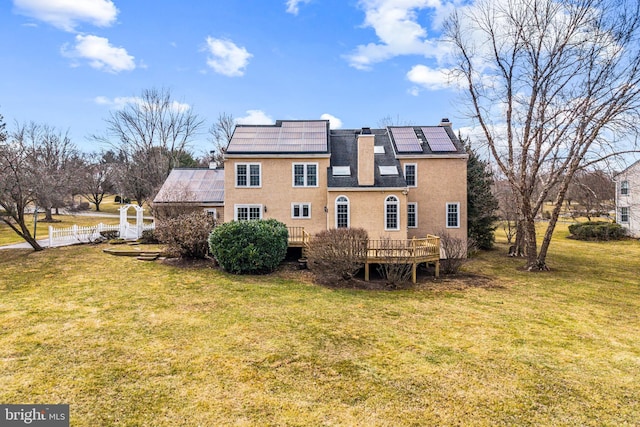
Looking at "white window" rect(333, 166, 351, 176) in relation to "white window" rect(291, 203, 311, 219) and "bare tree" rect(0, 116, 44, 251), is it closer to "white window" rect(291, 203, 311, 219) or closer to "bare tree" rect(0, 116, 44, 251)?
"white window" rect(291, 203, 311, 219)

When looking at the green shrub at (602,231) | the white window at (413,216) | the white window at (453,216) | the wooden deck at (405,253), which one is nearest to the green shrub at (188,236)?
the wooden deck at (405,253)

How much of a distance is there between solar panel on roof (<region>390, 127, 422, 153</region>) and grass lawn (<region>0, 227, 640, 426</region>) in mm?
9445

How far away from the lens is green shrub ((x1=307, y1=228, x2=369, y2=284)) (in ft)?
41.9

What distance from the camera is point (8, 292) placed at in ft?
35.1

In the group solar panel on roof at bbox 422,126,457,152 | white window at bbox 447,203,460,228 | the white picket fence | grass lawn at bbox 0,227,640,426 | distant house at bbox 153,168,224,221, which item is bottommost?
grass lawn at bbox 0,227,640,426

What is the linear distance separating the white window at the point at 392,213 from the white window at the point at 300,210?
14.4ft

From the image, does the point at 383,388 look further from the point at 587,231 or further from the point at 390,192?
the point at 587,231

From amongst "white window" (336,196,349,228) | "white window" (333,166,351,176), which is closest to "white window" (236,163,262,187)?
"white window" (333,166,351,176)

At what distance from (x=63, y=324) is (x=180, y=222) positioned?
7.32 m

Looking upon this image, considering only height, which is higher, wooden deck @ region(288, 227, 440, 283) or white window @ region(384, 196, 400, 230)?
white window @ region(384, 196, 400, 230)

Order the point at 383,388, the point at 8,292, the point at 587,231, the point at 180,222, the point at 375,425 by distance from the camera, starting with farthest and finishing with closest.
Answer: the point at 587,231, the point at 180,222, the point at 8,292, the point at 383,388, the point at 375,425

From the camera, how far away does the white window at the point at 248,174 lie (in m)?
18.9

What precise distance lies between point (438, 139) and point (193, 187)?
1652 cm

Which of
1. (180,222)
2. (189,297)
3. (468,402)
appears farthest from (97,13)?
(468,402)
